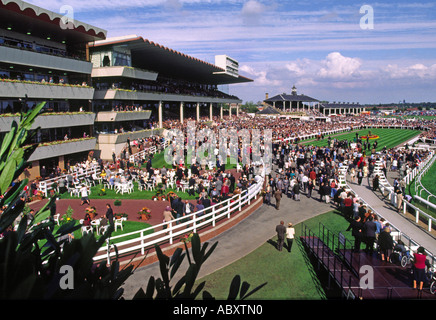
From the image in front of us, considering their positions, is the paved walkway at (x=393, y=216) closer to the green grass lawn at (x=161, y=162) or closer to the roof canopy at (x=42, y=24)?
the green grass lawn at (x=161, y=162)

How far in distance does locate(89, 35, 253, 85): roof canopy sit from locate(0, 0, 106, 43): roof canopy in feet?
10.7

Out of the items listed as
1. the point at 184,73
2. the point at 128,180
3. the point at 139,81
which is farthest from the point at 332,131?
the point at 128,180

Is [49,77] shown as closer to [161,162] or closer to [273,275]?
[161,162]

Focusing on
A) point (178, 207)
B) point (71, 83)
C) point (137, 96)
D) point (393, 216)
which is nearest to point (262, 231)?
point (178, 207)

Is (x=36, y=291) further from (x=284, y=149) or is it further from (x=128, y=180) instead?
(x=284, y=149)

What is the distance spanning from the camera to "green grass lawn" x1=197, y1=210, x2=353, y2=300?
30.8 ft

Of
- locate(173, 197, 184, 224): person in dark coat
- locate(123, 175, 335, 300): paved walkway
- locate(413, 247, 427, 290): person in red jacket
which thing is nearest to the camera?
locate(413, 247, 427, 290): person in red jacket

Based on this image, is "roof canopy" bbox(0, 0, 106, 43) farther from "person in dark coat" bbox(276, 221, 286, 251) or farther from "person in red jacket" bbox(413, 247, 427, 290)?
"person in red jacket" bbox(413, 247, 427, 290)

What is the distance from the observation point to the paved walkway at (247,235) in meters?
10.4

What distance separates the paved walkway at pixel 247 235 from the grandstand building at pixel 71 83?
530 inches

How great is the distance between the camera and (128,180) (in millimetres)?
22328

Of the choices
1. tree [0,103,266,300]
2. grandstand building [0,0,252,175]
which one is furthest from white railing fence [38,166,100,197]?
tree [0,103,266,300]

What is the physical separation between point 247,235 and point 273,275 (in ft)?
11.1
